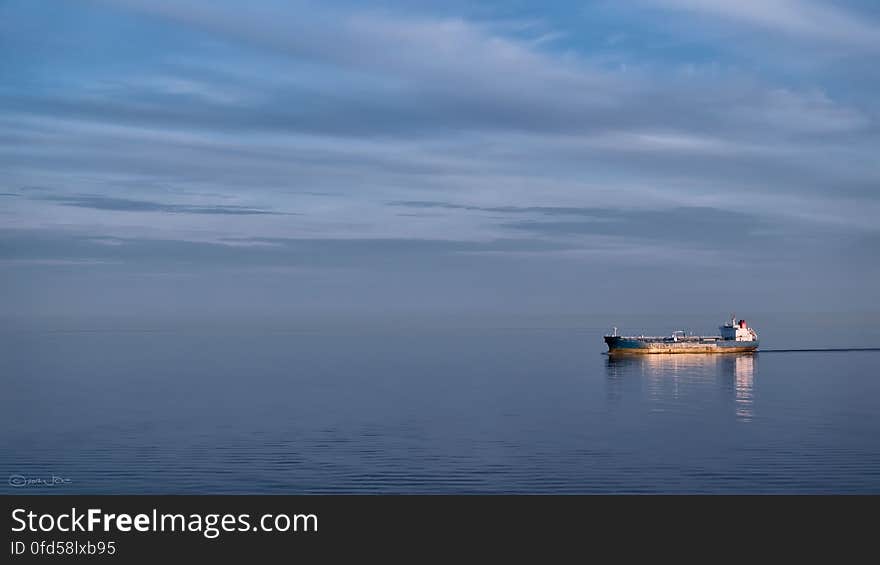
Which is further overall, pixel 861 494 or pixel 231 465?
pixel 231 465

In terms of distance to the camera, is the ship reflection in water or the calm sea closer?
the calm sea

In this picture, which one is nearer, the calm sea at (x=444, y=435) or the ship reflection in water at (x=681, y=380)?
the calm sea at (x=444, y=435)

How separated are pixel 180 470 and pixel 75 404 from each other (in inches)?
1955

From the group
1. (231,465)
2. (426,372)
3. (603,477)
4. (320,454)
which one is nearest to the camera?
(603,477)

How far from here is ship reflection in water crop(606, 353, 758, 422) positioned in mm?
108812

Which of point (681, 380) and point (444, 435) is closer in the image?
point (444, 435)

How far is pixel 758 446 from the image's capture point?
72938mm

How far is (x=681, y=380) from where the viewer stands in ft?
468

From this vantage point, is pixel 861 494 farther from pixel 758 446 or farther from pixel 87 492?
pixel 87 492

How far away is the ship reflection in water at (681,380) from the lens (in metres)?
109
